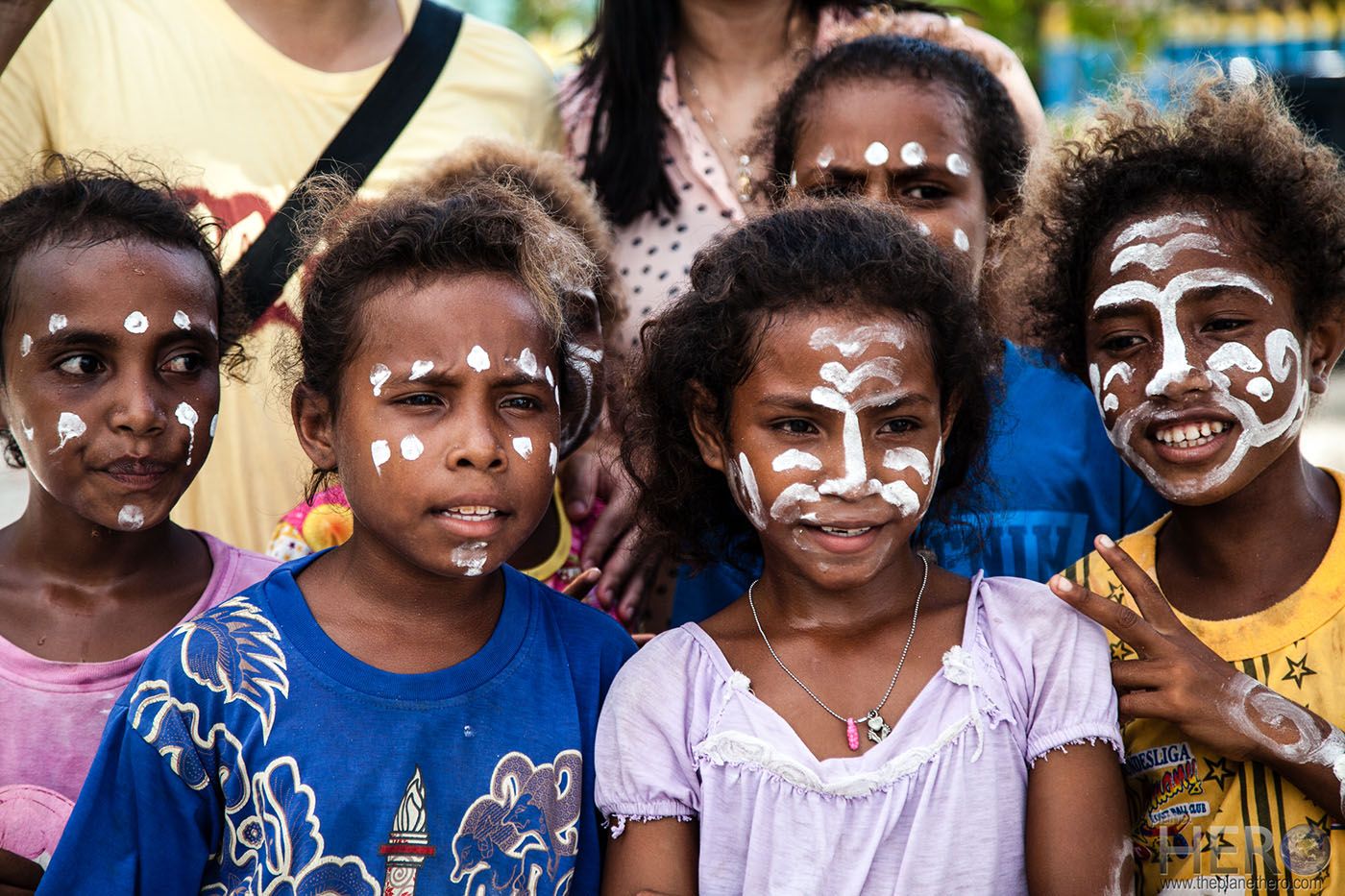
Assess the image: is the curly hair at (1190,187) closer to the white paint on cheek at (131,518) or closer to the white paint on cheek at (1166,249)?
the white paint on cheek at (1166,249)

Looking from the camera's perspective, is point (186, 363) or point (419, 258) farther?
point (186, 363)

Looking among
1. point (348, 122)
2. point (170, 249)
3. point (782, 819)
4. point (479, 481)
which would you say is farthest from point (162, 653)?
point (348, 122)

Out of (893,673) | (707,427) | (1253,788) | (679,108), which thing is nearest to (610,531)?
(707,427)

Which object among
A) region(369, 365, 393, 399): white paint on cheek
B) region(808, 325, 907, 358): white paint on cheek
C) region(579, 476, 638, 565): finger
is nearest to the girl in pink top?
region(369, 365, 393, 399): white paint on cheek

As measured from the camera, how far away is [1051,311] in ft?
9.76

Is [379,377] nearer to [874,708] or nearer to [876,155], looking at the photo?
[874,708]

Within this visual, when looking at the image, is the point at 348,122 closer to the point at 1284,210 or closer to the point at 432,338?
the point at 432,338

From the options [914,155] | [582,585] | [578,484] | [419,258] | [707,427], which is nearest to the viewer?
[419,258]

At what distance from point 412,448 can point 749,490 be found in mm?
598

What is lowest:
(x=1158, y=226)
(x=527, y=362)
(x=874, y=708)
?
(x=874, y=708)

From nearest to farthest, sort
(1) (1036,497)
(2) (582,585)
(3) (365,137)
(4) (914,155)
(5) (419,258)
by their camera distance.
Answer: (5) (419,258) → (2) (582,585) → (1) (1036,497) → (4) (914,155) → (3) (365,137)

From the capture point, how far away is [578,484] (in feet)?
11.1

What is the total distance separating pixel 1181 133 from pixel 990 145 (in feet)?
1.99

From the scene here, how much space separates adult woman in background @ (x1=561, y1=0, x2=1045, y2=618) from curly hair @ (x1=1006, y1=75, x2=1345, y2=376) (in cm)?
63
